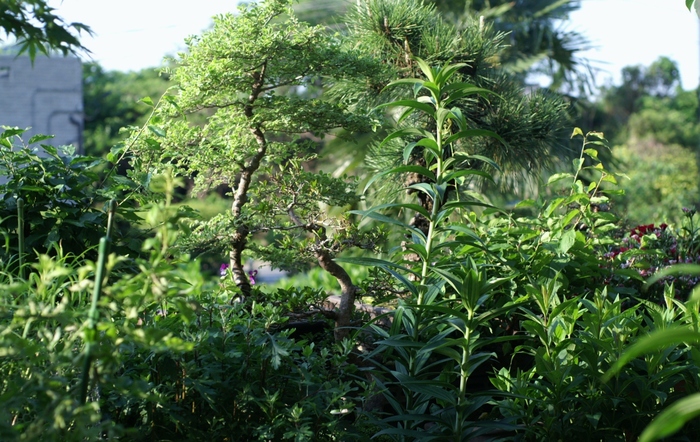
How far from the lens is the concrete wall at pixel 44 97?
930 centimetres

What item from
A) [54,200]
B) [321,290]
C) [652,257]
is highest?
[54,200]

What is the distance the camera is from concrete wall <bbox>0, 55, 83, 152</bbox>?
30.5 feet

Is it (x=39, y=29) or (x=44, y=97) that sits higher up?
(x=39, y=29)

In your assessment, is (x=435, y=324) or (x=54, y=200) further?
(x=54, y=200)

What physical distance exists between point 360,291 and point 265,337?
0.79 meters

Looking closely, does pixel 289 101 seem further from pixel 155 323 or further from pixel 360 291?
pixel 155 323

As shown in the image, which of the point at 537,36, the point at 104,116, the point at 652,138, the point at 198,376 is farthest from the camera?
the point at 652,138

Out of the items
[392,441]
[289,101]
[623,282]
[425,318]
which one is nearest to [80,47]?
[289,101]

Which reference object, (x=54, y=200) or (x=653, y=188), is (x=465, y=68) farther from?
(x=653, y=188)

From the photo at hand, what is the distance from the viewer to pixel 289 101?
2.56 meters

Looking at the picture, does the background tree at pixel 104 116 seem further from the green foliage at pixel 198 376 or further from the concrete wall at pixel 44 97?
the green foliage at pixel 198 376

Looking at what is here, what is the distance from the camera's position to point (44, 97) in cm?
952

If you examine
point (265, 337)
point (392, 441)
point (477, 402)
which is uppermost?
point (265, 337)

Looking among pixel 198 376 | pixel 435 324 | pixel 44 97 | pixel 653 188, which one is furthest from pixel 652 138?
pixel 198 376
